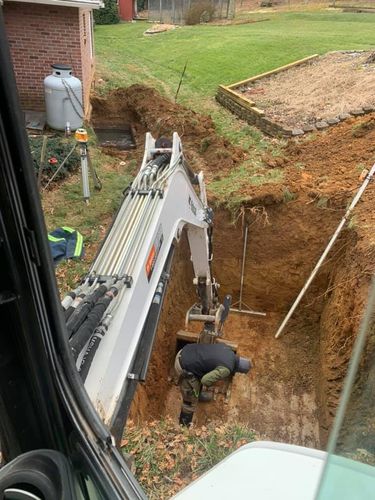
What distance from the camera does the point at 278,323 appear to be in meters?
9.78

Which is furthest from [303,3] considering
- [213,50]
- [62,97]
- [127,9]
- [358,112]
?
[62,97]

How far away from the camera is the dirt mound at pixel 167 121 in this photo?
1055 centimetres

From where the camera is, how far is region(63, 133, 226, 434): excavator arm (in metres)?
2.64

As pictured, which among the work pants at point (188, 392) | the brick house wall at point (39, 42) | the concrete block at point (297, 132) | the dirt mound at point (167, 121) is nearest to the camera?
the work pants at point (188, 392)

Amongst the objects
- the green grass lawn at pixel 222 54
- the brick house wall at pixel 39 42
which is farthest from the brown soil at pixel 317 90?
the brick house wall at pixel 39 42

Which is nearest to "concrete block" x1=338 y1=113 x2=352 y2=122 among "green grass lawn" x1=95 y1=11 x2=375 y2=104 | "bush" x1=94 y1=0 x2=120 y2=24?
"green grass lawn" x1=95 y1=11 x2=375 y2=104

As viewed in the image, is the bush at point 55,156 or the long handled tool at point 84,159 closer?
the long handled tool at point 84,159

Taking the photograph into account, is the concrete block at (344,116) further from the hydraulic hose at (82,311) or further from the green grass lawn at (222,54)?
A: the hydraulic hose at (82,311)

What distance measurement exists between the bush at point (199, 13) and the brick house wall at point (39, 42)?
65.5ft

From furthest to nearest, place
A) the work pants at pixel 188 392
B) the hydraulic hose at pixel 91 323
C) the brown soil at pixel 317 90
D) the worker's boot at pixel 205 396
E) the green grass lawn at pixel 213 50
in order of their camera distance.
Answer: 1. the green grass lawn at pixel 213 50
2. the brown soil at pixel 317 90
3. the worker's boot at pixel 205 396
4. the work pants at pixel 188 392
5. the hydraulic hose at pixel 91 323

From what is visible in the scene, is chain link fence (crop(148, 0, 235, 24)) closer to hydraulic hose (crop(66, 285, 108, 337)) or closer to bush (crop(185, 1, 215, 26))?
bush (crop(185, 1, 215, 26))

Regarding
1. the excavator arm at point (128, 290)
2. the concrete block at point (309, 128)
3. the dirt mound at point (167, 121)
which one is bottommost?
the dirt mound at point (167, 121)

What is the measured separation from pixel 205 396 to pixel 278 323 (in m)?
3.15

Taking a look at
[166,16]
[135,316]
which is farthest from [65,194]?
[166,16]
